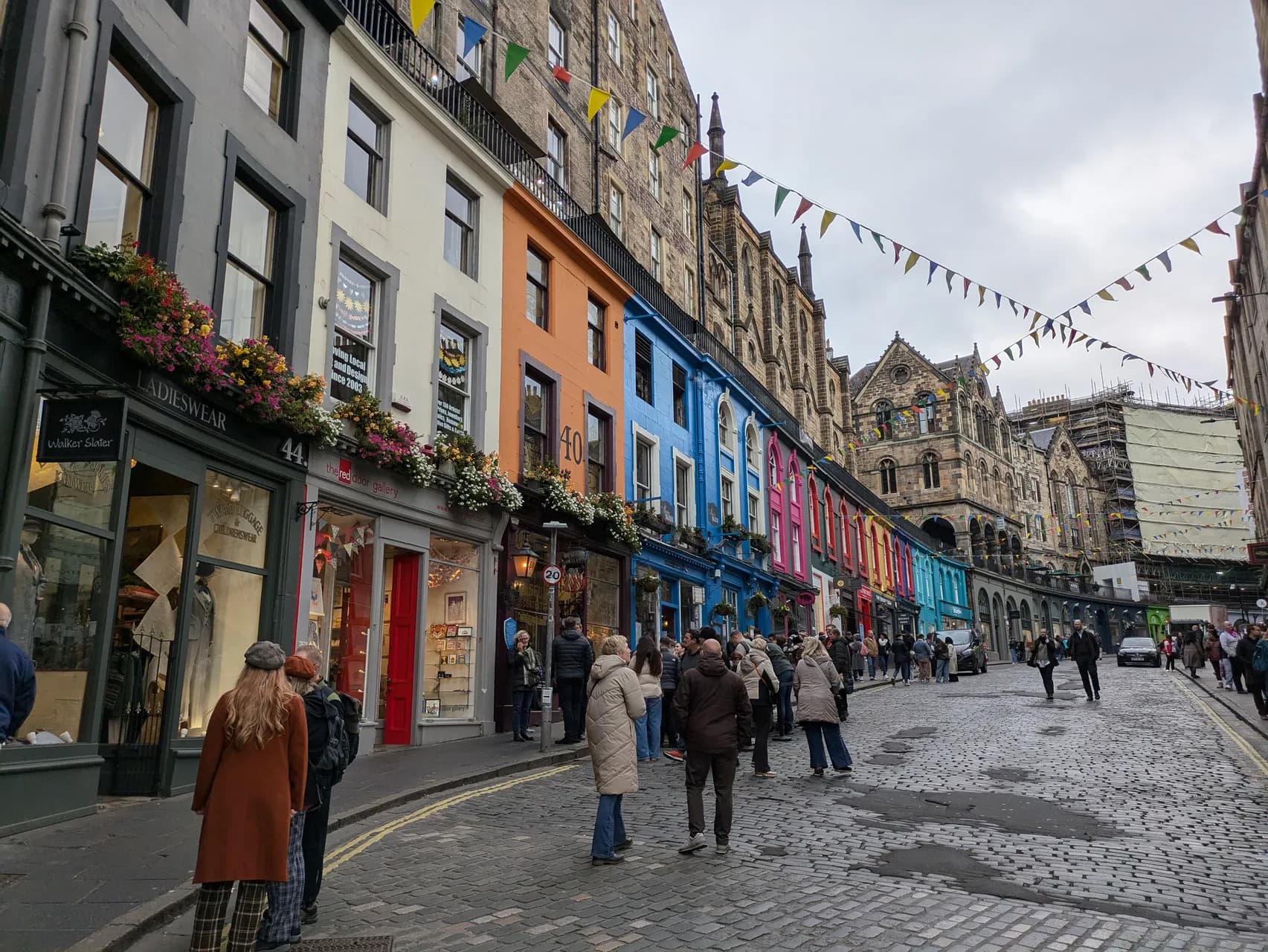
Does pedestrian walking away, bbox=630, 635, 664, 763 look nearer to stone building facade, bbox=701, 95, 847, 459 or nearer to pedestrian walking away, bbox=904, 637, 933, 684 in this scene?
pedestrian walking away, bbox=904, 637, 933, 684

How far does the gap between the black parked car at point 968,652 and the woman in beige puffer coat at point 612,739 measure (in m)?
29.2

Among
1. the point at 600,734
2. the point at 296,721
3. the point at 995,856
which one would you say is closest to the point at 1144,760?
A: the point at 995,856

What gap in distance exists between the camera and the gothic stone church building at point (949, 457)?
6225cm

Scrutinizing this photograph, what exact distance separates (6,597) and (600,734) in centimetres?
473

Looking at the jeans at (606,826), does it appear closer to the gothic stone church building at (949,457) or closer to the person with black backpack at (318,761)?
the person with black backpack at (318,761)

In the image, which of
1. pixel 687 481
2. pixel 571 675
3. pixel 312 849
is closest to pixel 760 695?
pixel 571 675

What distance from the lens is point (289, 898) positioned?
16.5 feet

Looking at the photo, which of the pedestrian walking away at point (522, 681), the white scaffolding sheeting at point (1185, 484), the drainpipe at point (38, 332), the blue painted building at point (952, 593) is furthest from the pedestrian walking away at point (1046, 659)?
the white scaffolding sheeting at point (1185, 484)

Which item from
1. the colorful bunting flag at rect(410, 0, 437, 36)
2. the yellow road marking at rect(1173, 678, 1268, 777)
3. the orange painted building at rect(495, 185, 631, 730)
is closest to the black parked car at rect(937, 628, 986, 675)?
the yellow road marking at rect(1173, 678, 1268, 777)

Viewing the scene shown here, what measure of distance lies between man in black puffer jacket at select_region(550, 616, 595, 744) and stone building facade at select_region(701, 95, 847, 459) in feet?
66.4

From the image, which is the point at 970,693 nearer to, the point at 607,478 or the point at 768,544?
the point at 768,544

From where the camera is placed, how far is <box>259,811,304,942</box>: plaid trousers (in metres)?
4.96

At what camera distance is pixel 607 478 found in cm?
2070

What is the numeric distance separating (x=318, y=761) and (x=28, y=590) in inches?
161
